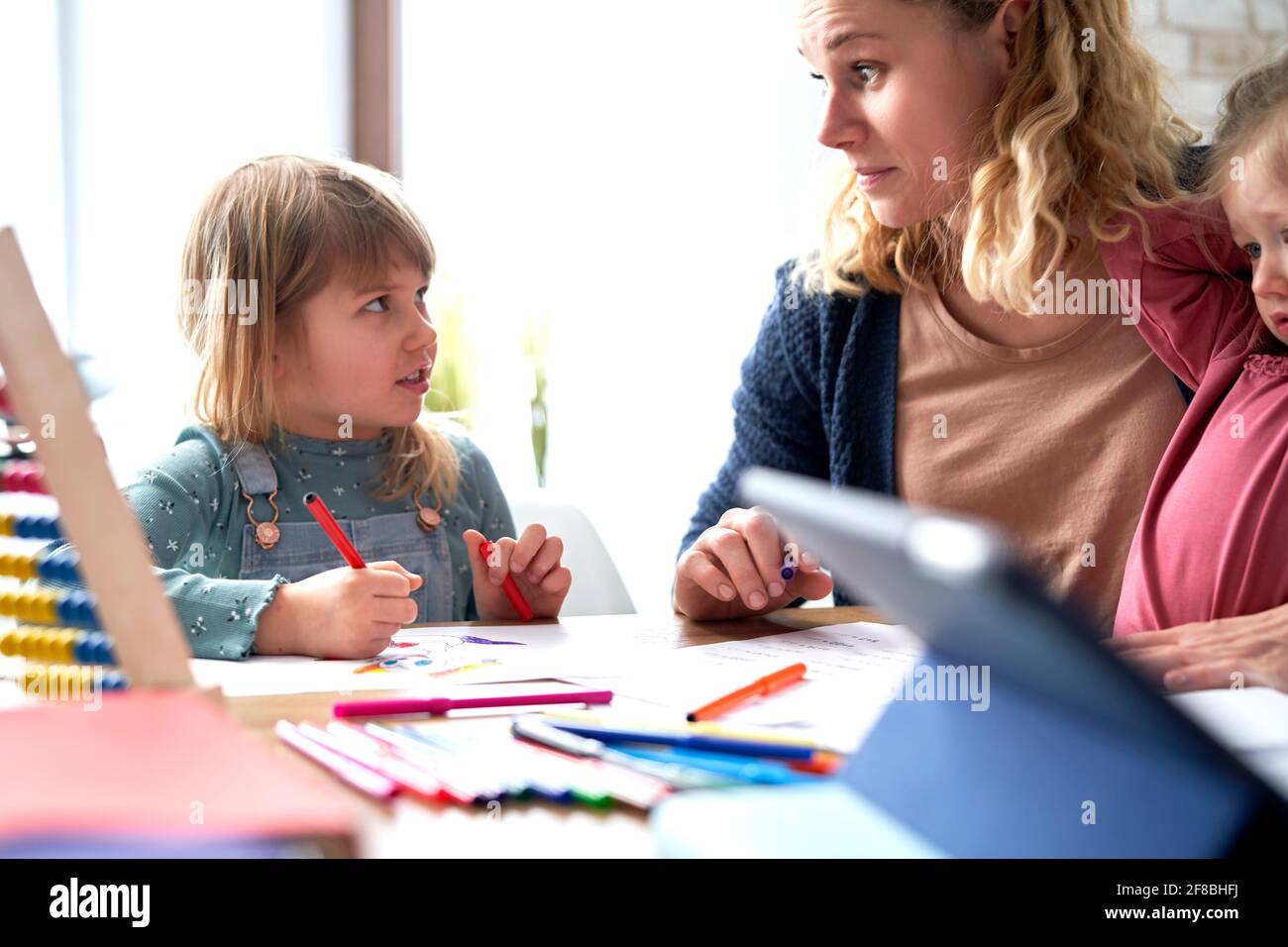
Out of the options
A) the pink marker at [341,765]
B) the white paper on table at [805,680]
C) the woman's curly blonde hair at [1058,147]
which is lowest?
the white paper on table at [805,680]

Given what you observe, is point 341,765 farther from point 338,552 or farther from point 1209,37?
point 1209,37

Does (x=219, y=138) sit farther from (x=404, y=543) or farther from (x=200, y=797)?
(x=200, y=797)

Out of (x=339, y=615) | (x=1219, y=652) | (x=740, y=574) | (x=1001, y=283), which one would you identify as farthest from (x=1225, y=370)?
(x=339, y=615)

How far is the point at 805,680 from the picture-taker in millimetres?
801

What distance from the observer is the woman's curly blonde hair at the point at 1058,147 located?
117cm

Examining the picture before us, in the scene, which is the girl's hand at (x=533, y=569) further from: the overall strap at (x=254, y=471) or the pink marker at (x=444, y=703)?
the pink marker at (x=444, y=703)

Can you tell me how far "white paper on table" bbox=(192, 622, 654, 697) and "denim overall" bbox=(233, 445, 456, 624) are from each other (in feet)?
0.99

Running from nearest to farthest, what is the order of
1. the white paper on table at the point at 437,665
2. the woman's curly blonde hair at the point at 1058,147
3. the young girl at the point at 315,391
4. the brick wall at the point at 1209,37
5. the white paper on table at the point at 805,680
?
the white paper on table at the point at 805,680, the white paper on table at the point at 437,665, the woman's curly blonde hair at the point at 1058,147, the young girl at the point at 315,391, the brick wall at the point at 1209,37

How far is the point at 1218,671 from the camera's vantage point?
718 millimetres

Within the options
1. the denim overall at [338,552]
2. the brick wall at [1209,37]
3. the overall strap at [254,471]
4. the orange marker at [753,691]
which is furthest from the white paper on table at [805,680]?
the brick wall at [1209,37]

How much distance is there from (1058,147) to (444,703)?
88 centimetres

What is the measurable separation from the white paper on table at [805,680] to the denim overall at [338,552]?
0.46m

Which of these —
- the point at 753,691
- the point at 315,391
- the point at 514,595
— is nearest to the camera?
the point at 753,691
